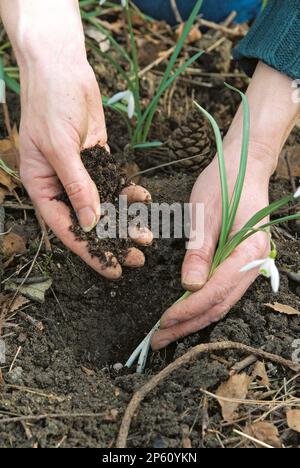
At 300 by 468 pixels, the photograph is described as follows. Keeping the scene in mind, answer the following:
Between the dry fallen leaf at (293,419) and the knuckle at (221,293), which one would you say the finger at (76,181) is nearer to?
the knuckle at (221,293)

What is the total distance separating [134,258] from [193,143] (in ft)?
2.14

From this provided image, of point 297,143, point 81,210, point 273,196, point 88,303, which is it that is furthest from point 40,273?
point 297,143

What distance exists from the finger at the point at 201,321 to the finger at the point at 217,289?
2cm

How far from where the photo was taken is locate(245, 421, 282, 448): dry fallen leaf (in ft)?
5.16

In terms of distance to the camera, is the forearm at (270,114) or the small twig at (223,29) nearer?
the forearm at (270,114)

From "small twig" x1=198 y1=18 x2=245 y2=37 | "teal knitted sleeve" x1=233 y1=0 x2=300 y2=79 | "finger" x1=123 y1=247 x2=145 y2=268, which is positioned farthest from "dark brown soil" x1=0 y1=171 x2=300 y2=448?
"small twig" x1=198 y1=18 x2=245 y2=37

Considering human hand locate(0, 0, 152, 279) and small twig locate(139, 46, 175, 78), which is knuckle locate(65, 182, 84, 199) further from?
small twig locate(139, 46, 175, 78)

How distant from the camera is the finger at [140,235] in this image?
1.96 metres

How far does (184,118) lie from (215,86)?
272mm

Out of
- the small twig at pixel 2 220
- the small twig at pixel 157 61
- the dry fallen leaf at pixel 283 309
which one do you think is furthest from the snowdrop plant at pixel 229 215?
the small twig at pixel 157 61

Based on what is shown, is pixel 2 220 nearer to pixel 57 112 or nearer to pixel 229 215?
pixel 57 112

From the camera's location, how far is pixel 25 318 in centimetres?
192

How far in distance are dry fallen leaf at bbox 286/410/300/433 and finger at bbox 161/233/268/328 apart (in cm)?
36
